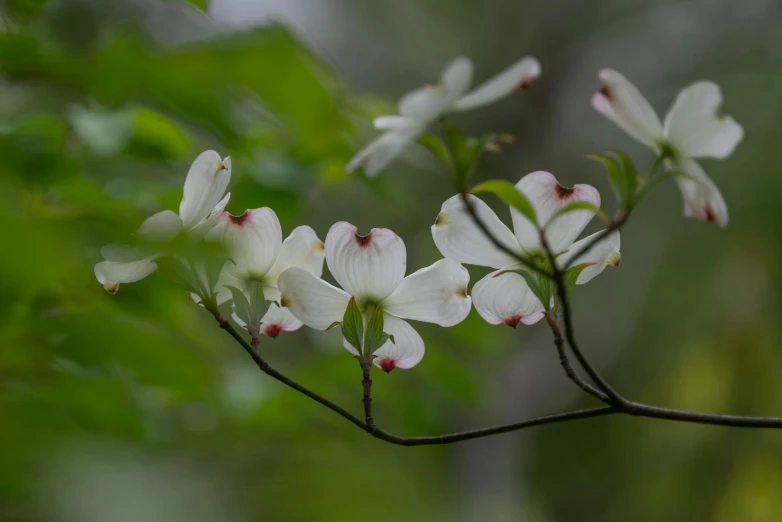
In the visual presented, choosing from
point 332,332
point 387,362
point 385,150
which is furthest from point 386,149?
point 332,332

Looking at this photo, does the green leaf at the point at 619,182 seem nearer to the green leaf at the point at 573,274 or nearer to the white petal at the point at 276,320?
the green leaf at the point at 573,274

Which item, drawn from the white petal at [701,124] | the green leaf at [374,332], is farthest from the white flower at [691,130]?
the green leaf at [374,332]

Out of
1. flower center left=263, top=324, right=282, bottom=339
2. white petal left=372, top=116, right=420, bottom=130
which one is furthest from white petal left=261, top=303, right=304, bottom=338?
white petal left=372, top=116, right=420, bottom=130

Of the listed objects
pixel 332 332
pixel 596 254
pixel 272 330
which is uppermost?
pixel 596 254

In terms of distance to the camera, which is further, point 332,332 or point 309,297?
point 332,332

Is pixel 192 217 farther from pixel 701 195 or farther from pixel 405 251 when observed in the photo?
pixel 701 195

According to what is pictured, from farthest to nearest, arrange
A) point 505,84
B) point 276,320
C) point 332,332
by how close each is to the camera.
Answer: point 332,332 → point 276,320 → point 505,84

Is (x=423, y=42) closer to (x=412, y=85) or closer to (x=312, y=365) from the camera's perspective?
(x=412, y=85)

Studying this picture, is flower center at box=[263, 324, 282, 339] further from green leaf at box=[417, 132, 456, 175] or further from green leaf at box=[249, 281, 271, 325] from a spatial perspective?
green leaf at box=[417, 132, 456, 175]
